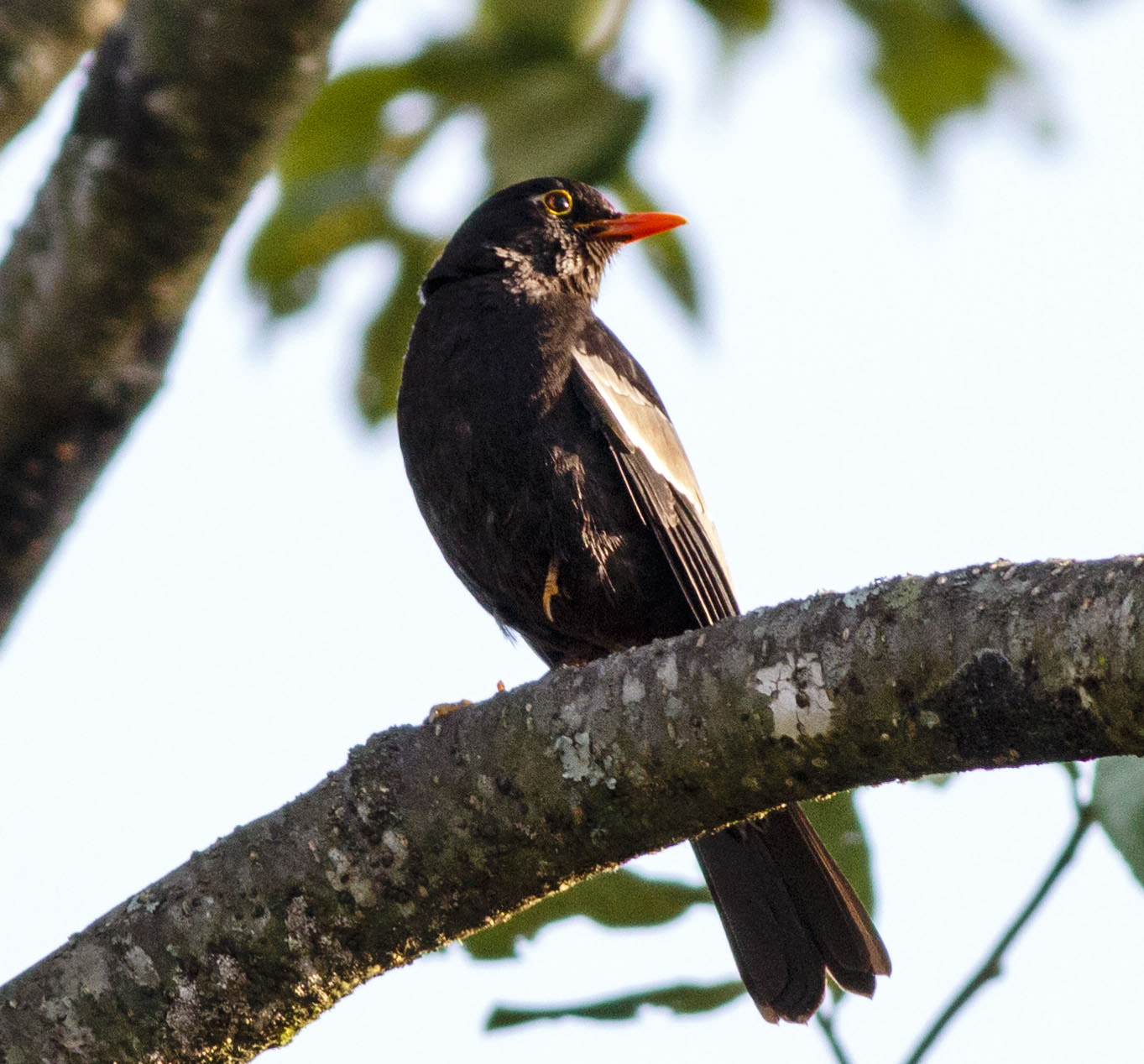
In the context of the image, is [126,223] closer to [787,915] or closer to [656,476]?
[656,476]

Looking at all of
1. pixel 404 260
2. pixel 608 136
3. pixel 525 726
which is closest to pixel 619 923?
pixel 525 726

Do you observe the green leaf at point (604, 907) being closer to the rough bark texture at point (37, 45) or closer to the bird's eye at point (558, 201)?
the rough bark texture at point (37, 45)

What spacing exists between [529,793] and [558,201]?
123 inches

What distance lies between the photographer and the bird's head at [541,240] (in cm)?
466

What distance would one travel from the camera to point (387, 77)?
349 cm

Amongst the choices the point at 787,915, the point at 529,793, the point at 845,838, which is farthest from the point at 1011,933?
the point at 787,915

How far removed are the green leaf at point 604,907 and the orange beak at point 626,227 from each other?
2.07 meters

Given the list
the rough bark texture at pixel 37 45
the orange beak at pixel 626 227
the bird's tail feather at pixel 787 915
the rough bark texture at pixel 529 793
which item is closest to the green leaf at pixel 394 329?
the orange beak at pixel 626 227

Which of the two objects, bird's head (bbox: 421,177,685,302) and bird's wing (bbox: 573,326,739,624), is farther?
bird's head (bbox: 421,177,685,302)

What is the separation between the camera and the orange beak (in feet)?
14.5

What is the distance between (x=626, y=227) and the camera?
16.0 feet

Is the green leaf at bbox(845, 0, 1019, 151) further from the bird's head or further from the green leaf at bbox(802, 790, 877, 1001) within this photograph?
the green leaf at bbox(802, 790, 877, 1001)

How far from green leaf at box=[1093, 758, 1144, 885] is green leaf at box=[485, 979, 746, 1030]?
0.87 m

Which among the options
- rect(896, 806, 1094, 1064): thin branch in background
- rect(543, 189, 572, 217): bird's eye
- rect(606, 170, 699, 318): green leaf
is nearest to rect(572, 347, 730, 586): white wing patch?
rect(606, 170, 699, 318): green leaf
